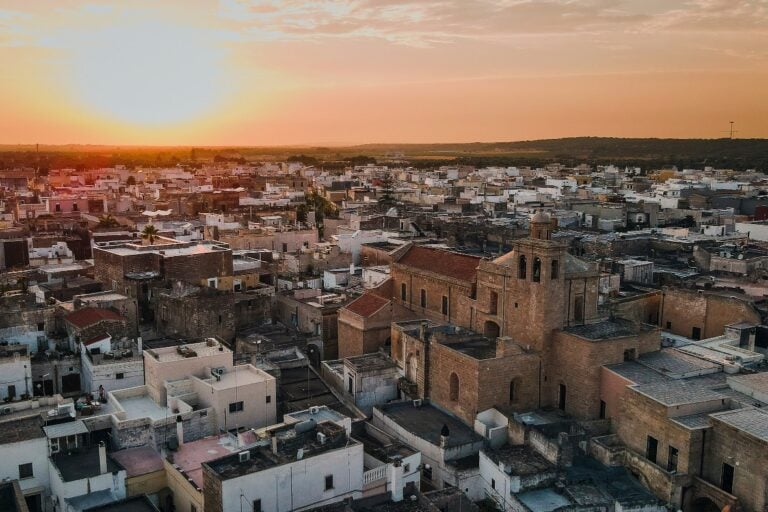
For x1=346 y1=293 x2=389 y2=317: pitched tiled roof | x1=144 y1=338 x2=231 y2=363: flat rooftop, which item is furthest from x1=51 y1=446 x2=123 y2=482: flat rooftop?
x1=346 y1=293 x2=389 y2=317: pitched tiled roof

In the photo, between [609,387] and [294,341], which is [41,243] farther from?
[609,387]

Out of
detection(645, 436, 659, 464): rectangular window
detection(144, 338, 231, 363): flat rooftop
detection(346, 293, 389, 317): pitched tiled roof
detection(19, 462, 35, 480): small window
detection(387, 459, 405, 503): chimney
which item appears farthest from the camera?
detection(346, 293, 389, 317): pitched tiled roof

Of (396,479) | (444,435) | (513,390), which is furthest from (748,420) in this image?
(396,479)

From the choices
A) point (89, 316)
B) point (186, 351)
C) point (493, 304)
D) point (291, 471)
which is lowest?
point (291, 471)

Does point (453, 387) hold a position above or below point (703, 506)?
above

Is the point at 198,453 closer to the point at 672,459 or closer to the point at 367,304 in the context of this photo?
the point at 367,304

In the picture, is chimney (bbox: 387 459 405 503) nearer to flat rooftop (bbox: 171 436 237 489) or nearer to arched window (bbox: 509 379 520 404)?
flat rooftop (bbox: 171 436 237 489)
